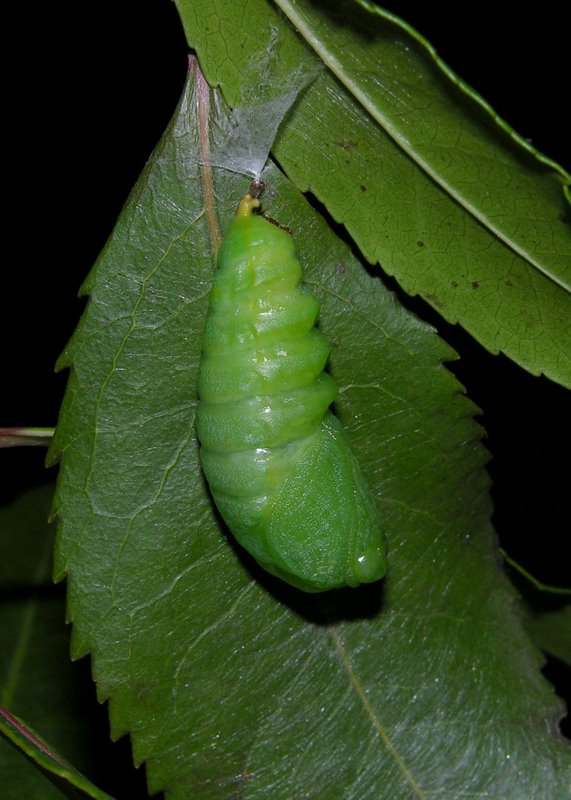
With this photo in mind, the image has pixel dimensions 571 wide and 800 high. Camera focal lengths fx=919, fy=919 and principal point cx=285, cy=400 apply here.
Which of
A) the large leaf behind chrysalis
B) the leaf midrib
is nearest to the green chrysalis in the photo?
the large leaf behind chrysalis

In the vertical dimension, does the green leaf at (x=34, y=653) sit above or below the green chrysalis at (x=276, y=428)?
below

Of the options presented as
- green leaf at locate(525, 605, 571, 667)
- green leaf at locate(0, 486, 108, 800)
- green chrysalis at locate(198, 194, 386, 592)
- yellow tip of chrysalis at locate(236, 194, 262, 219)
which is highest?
yellow tip of chrysalis at locate(236, 194, 262, 219)

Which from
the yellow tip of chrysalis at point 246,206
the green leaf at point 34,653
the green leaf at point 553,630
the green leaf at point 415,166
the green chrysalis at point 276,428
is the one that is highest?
the green leaf at point 415,166

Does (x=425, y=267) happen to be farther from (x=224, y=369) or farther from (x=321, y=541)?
(x=321, y=541)

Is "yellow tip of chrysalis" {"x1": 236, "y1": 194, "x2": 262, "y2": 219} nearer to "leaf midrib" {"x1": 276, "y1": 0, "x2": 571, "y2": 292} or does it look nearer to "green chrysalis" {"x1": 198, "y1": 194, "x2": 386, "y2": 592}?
"green chrysalis" {"x1": 198, "y1": 194, "x2": 386, "y2": 592}

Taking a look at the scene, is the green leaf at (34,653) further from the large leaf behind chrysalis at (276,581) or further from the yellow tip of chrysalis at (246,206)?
the yellow tip of chrysalis at (246,206)

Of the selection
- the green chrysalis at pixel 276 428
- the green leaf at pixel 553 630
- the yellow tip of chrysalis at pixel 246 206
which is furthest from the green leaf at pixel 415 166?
the green leaf at pixel 553 630
